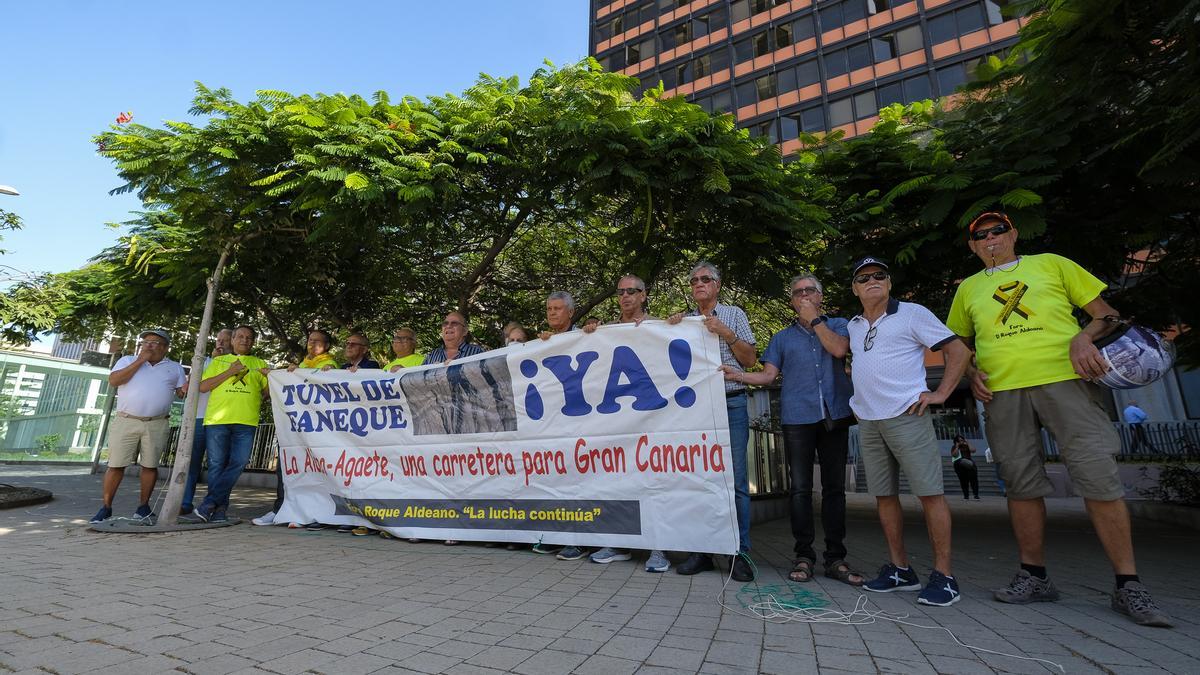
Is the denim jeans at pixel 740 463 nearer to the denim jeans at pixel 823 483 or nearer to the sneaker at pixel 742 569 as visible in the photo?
the sneaker at pixel 742 569

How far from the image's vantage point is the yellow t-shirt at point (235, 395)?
599cm

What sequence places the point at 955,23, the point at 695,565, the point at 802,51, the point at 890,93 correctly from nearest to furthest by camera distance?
the point at 695,565, the point at 955,23, the point at 890,93, the point at 802,51

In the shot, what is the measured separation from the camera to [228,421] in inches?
235

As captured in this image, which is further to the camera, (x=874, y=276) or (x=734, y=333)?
(x=734, y=333)

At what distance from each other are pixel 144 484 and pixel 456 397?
146 inches

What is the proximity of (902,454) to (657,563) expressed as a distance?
5.54 feet

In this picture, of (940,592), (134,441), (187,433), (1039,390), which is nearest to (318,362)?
(187,433)

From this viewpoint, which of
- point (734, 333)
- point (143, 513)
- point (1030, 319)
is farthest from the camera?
point (143, 513)

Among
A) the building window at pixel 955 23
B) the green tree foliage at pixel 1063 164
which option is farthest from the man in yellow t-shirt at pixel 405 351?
the building window at pixel 955 23

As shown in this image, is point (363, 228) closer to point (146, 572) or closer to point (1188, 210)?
point (146, 572)

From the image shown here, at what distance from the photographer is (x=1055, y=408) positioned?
3047 mm

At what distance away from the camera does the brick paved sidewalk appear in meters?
2.17

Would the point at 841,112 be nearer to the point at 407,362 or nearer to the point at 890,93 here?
the point at 890,93

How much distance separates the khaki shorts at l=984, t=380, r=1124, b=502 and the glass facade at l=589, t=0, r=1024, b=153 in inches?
1133
